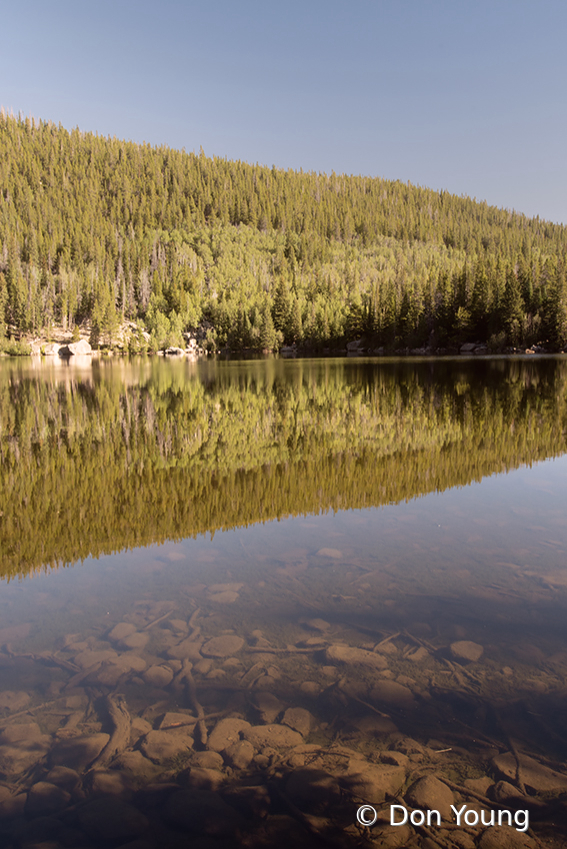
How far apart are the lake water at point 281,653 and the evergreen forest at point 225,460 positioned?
0.27ft

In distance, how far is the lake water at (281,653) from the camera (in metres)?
3.17

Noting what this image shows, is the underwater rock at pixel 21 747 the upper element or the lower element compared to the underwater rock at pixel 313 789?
lower

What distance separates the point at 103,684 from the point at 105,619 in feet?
3.87

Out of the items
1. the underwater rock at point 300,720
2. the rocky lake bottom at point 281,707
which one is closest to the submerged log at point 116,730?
the rocky lake bottom at point 281,707

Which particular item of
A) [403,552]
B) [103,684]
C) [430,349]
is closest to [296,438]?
[403,552]

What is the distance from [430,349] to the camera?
3907 inches

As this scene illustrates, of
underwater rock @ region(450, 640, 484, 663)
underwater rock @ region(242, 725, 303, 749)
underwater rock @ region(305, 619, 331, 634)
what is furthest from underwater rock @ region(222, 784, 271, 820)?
underwater rock @ region(450, 640, 484, 663)

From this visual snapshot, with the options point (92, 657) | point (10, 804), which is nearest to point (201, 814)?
point (10, 804)

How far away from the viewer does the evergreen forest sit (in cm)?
827

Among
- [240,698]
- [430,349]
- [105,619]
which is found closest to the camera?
[240,698]

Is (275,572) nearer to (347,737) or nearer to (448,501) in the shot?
(347,737)

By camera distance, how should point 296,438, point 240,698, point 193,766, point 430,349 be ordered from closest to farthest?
point 193,766, point 240,698, point 296,438, point 430,349

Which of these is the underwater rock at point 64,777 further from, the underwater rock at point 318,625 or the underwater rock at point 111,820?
the underwater rock at point 318,625

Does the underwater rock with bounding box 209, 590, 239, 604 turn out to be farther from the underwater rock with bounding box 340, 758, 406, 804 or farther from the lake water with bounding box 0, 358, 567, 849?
the underwater rock with bounding box 340, 758, 406, 804
